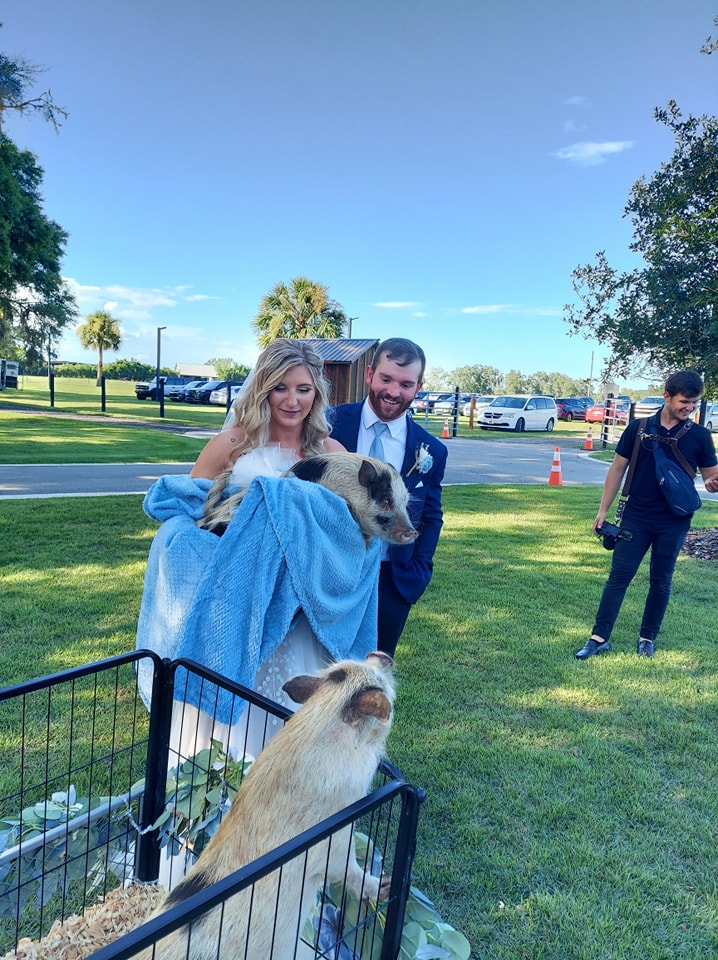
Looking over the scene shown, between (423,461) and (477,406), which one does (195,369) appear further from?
(423,461)

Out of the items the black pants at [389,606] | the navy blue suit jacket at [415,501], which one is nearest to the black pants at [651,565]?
the navy blue suit jacket at [415,501]

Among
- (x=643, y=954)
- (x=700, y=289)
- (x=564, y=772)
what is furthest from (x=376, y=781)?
(x=700, y=289)

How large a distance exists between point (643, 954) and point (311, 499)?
2.25 meters

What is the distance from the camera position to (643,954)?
2330mm

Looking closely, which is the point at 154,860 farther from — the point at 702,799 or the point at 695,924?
the point at 702,799

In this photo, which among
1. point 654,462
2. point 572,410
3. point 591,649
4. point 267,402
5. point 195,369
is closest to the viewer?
point 267,402

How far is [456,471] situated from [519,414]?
19.6m

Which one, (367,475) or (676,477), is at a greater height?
(367,475)

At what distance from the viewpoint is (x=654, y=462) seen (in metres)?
4.93

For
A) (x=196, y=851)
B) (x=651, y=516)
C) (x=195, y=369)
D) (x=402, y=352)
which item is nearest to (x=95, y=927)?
(x=196, y=851)

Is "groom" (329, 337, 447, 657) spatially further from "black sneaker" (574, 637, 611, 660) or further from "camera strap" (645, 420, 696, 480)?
"camera strap" (645, 420, 696, 480)

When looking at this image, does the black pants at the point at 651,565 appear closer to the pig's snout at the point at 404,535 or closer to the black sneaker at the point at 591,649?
the black sneaker at the point at 591,649

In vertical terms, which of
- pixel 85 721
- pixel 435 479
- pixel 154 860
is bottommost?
pixel 85 721

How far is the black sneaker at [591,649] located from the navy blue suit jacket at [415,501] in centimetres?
264
